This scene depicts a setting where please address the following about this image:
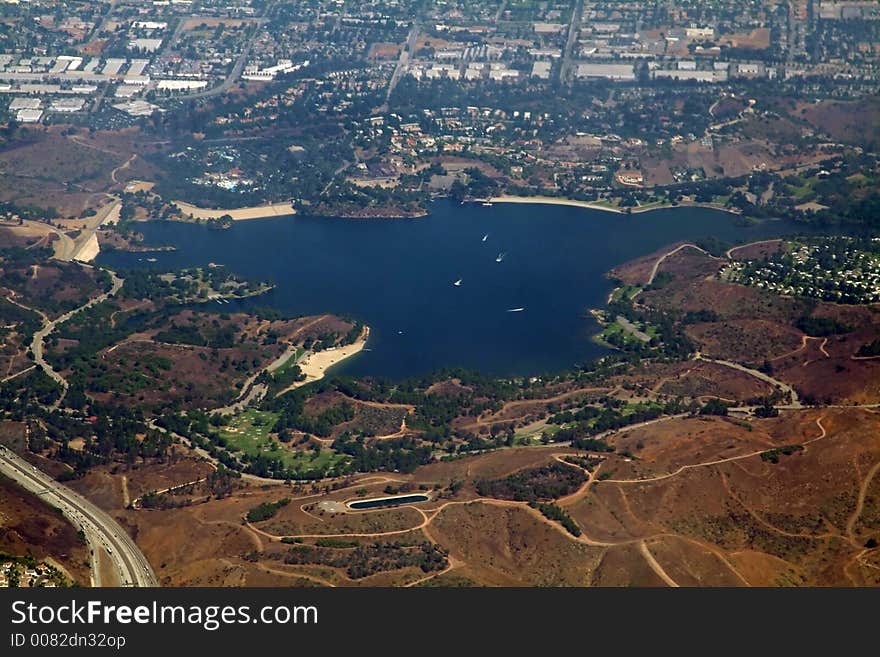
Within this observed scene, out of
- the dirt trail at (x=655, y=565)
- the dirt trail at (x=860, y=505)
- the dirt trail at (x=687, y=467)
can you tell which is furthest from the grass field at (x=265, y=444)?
A: the dirt trail at (x=860, y=505)

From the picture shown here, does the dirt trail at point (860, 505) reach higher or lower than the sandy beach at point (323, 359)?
higher

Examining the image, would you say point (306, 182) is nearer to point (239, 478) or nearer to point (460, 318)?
point (460, 318)

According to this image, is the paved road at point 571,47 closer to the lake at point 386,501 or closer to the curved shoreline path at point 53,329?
the curved shoreline path at point 53,329

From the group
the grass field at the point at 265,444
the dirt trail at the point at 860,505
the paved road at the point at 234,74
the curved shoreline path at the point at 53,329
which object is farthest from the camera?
the paved road at the point at 234,74

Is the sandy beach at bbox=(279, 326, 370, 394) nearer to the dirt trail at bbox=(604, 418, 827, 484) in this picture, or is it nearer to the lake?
the lake

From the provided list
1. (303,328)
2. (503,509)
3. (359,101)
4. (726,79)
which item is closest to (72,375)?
(303,328)
